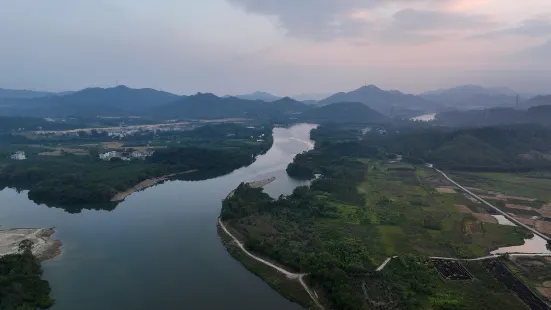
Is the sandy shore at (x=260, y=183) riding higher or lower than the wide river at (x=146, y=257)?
higher

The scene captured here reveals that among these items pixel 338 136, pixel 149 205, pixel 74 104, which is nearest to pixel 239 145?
pixel 338 136

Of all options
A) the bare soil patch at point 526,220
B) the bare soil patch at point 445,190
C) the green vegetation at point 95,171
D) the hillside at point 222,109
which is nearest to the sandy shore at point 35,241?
Answer: the green vegetation at point 95,171

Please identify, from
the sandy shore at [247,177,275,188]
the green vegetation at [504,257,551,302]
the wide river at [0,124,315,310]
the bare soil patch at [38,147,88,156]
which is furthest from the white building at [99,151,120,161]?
the green vegetation at [504,257,551,302]

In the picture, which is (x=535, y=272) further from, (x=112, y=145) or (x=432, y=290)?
(x=112, y=145)

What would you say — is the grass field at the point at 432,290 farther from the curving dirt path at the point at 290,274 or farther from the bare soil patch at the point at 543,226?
the bare soil patch at the point at 543,226

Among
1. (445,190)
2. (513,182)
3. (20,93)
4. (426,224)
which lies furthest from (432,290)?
(20,93)

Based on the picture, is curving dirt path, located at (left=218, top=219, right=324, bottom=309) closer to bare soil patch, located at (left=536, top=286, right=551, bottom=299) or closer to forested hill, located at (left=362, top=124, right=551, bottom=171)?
bare soil patch, located at (left=536, top=286, right=551, bottom=299)
